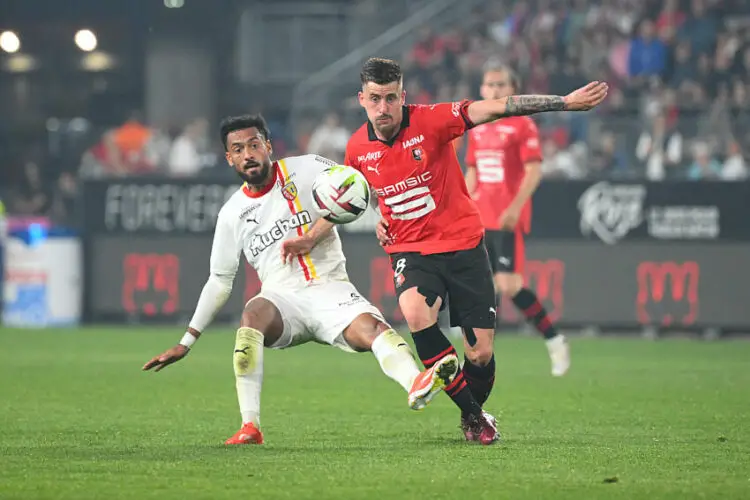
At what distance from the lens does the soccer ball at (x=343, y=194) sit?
27.3 ft

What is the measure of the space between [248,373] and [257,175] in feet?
3.84

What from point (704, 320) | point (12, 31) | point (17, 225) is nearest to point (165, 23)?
point (12, 31)

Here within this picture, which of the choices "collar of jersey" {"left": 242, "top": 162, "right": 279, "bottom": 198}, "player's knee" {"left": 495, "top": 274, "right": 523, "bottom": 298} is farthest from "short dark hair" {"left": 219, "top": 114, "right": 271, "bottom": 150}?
"player's knee" {"left": 495, "top": 274, "right": 523, "bottom": 298}

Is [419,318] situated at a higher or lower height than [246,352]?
higher

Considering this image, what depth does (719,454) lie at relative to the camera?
313 inches

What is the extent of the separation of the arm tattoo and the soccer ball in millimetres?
900

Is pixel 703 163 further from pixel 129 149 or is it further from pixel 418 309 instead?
pixel 418 309

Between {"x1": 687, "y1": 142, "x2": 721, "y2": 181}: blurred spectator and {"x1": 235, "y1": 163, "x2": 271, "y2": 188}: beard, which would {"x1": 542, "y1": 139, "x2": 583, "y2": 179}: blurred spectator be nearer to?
{"x1": 687, "y1": 142, "x2": 721, "y2": 181}: blurred spectator

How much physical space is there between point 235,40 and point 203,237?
9.94m

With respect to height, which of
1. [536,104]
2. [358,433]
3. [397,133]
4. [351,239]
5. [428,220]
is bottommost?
[358,433]

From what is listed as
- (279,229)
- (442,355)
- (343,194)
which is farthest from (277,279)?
(442,355)

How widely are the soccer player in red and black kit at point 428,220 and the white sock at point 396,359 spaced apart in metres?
0.17

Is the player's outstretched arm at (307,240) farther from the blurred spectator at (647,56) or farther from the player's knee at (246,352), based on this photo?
the blurred spectator at (647,56)

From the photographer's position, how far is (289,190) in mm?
8922
